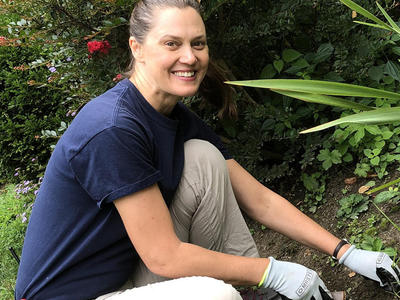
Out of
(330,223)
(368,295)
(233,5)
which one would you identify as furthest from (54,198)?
(233,5)

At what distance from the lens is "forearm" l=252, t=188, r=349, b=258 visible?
182cm

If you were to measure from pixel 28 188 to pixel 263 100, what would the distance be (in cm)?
184

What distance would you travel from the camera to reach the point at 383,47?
2.57 meters

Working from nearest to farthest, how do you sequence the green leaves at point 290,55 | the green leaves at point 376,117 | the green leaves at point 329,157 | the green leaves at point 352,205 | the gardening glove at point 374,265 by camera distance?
the green leaves at point 376,117, the gardening glove at point 374,265, the green leaves at point 352,205, the green leaves at point 329,157, the green leaves at point 290,55

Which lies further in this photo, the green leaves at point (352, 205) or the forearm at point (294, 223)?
the green leaves at point (352, 205)

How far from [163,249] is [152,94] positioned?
0.50m

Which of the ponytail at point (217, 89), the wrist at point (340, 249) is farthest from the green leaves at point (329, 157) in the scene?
the wrist at point (340, 249)

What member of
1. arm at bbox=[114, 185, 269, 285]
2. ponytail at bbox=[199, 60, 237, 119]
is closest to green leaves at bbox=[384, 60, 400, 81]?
ponytail at bbox=[199, 60, 237, 119]

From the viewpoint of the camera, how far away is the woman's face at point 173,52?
1.60m

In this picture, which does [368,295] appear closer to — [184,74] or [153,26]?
Result: [184,74]

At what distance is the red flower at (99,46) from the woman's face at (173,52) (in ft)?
2.93

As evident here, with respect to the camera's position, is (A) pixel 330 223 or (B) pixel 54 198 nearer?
(B) pixel 54 198

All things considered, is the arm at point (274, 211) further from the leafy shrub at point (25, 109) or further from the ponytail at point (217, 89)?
the leafy shrub at point (25, 109)

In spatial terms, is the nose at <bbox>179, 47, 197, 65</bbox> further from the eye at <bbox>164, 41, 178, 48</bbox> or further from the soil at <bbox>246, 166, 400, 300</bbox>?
the soil at <bbox>246, 166, 400, 300</bbox>
